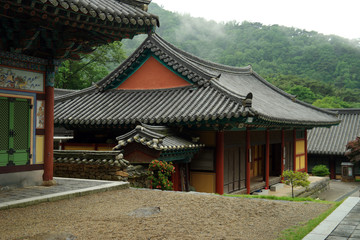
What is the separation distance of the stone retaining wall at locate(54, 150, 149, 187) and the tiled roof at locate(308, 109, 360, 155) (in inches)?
862

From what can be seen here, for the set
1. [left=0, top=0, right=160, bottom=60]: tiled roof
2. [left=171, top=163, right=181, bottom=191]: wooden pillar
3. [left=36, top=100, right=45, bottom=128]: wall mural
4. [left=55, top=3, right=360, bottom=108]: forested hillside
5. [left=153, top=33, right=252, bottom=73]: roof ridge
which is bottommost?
[left=171, top=163, right=181, bottom=191]: wooden pillar

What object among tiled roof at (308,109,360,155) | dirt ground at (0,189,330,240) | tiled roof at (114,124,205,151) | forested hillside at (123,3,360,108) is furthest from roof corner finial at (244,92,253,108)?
forested hillside at (123,3,360,108)

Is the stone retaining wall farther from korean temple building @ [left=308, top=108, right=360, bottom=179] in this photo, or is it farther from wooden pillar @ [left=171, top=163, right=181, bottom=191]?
korean temple building @ [left=308, top=108, right=360, bottom=179]

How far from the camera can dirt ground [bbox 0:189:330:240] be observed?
514cm

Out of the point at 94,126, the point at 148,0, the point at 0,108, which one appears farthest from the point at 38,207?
the point at 94,126

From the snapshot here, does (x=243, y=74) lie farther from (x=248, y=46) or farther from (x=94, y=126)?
(x=248, y=46)

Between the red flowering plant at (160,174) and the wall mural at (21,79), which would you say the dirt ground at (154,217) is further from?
the wall mural at (21,79)

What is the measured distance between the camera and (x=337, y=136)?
101 feet

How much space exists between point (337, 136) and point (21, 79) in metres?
28.0

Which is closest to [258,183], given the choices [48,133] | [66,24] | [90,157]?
[90,157]

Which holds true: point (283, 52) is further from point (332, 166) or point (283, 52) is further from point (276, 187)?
point (276, 187)

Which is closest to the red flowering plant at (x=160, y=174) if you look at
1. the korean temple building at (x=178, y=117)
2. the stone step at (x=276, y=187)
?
the korean temple building at (x=178, y=117)

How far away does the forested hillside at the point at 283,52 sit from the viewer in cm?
6012

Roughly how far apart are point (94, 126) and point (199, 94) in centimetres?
433
